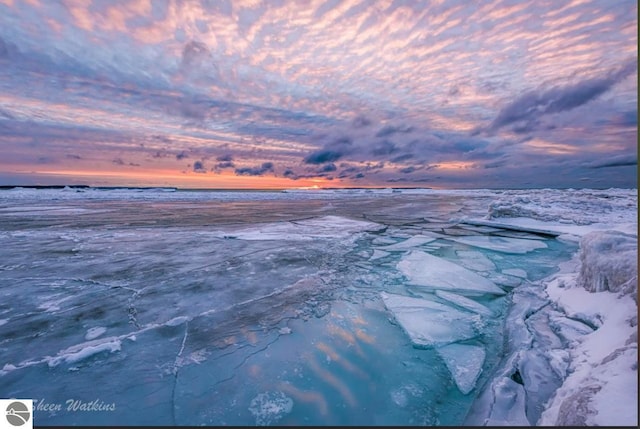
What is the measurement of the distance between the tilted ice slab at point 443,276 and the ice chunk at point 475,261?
35 cm

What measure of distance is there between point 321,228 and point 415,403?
28.3ft

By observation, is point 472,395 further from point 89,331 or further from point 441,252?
point 441,252

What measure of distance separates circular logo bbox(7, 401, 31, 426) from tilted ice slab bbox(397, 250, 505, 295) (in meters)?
4.42

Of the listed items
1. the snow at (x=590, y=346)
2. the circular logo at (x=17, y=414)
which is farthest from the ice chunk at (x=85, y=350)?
the snow at (x=590, y=346)

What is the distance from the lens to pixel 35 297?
157 inches

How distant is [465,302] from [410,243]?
12.7 feet

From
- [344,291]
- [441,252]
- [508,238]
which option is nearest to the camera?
[344,291]

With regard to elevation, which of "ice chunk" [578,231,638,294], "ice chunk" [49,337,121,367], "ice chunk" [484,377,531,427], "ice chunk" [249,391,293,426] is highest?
"ice chunk" [578,231,638,294]

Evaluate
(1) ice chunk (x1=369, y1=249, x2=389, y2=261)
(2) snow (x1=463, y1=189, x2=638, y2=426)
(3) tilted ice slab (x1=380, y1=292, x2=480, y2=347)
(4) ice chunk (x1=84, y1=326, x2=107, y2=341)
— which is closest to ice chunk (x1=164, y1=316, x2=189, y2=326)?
(4) ice chunk (x1=84, y1=326, x2=107, y2=341)

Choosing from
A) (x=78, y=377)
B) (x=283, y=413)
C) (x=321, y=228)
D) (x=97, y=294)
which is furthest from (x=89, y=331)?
(x=321, y=228)

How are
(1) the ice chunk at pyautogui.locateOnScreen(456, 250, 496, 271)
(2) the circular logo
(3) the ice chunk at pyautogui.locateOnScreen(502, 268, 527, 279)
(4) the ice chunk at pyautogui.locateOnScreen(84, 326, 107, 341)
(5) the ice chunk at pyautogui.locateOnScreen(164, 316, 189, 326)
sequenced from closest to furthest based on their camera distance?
(2) the circular logo < (4) the ice chunk at pyautogui.locateOnScreen(84, 326, 107, 341) < (5) the ice chunk at pyautogui.locateOnScreen(164, 316, 189, 326) < (3) the ice chunk at pyautogui.locateOnScreen(502, 268, 527, 279) < (1) the ice chunk at pyautogui.locateOnScreen(456, 250, 496, 271)

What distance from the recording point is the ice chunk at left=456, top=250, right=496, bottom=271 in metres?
5.47

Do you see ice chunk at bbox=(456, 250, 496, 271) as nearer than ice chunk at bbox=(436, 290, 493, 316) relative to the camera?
No

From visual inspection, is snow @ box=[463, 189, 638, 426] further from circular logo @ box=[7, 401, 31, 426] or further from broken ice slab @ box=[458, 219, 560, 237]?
broken ice slab @ box=[458, 219, 560, 237]
